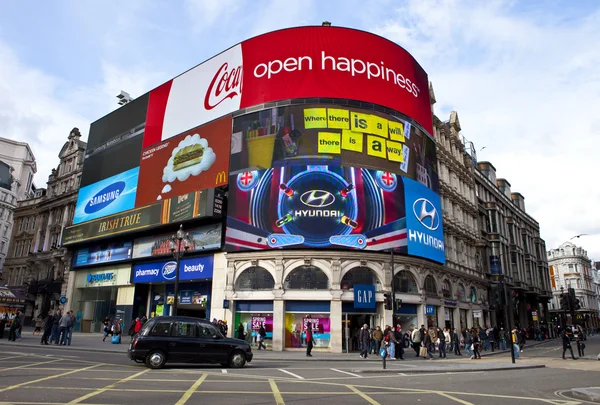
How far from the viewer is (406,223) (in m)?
31.6

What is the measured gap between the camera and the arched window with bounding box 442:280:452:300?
119 ft

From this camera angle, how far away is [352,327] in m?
29.2

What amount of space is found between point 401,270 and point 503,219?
3155cm

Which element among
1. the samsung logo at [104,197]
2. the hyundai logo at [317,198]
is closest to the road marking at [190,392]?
the hyundai logo at [317,198]

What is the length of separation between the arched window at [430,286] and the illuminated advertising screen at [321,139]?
26.1 ft

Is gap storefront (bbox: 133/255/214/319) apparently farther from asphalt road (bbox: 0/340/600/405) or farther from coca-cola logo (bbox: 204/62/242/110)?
asphalt road (bbox: 0/340/600/405)

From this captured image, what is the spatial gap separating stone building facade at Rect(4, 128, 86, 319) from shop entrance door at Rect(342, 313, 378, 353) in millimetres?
32721

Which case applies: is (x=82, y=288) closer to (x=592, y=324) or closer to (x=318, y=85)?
(x=318, y=85)

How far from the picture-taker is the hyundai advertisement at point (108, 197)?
135ft

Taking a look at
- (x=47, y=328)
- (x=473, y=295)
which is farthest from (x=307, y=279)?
(x=473, y=295)

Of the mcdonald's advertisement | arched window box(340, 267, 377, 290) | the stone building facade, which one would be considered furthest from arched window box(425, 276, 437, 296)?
the stone building facade

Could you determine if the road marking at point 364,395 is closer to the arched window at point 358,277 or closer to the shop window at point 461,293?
the arched window at point 358,277

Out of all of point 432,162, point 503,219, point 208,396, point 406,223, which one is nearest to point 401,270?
point 406,223

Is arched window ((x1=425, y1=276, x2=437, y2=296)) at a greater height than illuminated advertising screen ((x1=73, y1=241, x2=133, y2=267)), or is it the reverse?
illuminated advertising screen ((x1=73, y1=241, x2=133, y2=267))
